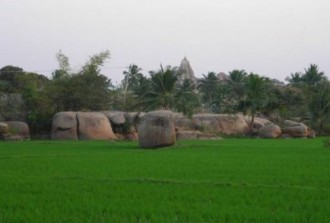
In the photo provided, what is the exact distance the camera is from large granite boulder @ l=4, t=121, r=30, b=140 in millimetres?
33219

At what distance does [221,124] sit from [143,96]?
7482 mm

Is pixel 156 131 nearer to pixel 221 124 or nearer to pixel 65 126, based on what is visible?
pixel 65 126

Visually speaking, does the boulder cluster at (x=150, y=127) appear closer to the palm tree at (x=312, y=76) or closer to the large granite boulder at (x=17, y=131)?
the large granite boulder at (x=17, y=131)

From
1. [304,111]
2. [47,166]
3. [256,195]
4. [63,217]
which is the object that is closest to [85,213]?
[63,217]

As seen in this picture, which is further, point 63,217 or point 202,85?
point 202,85

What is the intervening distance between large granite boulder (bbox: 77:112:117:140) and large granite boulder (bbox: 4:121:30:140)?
3891 mm

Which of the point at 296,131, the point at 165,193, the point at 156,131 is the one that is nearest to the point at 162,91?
the point at 296,131

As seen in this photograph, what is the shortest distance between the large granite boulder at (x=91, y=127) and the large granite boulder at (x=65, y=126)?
36cm

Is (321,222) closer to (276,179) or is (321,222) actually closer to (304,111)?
(276,179)

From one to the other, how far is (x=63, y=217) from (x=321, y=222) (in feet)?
11.1

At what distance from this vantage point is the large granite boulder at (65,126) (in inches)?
1355

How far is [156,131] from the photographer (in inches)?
985

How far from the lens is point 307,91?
171 feet

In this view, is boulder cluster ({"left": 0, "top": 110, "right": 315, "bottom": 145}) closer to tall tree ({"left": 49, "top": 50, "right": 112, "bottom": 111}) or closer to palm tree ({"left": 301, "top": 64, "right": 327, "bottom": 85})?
tall tree ({"left": 49, "top": 50, "right": 112, "bottom": 111})
